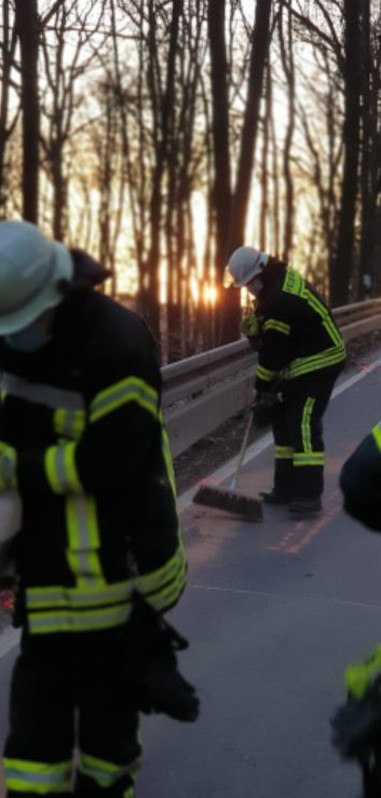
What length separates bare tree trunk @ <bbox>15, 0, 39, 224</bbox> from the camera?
682 inches

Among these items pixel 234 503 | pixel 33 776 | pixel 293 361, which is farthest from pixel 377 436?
pixel 293 361

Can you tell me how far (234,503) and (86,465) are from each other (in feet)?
19.5

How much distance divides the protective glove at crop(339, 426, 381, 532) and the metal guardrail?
6945 millimetres

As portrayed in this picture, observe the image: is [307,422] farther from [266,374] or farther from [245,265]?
[245,265]

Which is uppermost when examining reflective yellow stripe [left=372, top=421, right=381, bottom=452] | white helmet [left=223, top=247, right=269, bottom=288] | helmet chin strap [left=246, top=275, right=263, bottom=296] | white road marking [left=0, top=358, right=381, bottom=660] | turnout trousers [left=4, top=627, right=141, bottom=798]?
reflective yellow stripe [left=372, top=421, right=381, bottom=452]

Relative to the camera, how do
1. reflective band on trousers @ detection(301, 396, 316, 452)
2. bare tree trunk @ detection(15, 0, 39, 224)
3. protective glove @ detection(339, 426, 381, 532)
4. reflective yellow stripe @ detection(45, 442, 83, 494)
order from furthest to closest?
bare tree trunk @ detection(15, 0, 39, 224), reflective band on trousers @ detection(301, 396, 316, 452), reflective yellow stripe @ detection(45, 442, 83, 494), protective glove @ detection(339, 426, 381, 532)

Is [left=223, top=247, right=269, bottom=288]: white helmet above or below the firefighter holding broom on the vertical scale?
below

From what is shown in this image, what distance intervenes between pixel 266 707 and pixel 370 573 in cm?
236

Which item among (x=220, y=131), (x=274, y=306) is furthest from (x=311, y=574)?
(x=220, y=131)

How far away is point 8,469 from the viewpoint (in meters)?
3.64

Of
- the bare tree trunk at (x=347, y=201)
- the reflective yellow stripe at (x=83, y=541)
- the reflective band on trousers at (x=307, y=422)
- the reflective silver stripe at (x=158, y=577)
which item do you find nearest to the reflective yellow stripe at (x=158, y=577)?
Result: the reflective silver stripe at (x=158, y=577)

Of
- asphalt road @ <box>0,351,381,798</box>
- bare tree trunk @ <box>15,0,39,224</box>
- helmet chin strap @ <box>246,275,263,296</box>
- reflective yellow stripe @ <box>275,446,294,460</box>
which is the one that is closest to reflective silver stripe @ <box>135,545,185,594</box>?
asphalt road @ <box>0,351,381,798</box>

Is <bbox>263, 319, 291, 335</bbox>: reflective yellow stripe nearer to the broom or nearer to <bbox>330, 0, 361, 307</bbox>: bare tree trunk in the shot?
the broom

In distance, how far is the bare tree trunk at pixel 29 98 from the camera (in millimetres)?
17312
